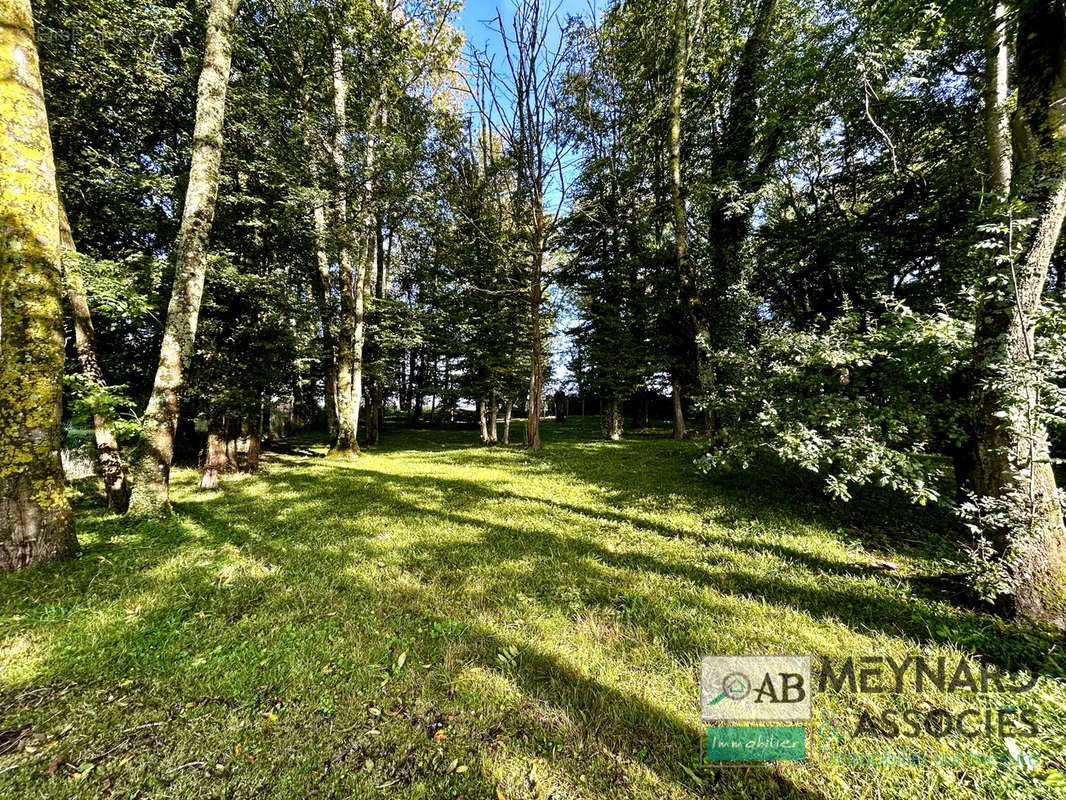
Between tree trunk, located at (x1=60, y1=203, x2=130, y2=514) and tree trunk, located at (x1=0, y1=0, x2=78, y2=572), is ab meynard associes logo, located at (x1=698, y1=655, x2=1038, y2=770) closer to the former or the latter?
tree trunk, located at (x1=0, y1=0, x2=78, y2=572)

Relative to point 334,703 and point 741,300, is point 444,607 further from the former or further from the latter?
point 741,300

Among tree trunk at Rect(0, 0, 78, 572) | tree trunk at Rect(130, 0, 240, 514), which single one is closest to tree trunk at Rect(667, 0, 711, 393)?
tree trunk at Rect(130, 0, 240, 514)

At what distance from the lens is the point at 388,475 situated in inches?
371

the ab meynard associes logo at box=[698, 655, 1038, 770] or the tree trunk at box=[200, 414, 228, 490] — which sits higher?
the tree trunk at box=[200, 414, 228, 490]

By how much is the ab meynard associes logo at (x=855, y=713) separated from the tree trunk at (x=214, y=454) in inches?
412

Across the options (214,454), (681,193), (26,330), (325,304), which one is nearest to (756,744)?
(26,330)

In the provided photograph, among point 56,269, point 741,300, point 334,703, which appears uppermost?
point 741,300

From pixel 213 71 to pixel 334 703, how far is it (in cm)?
998

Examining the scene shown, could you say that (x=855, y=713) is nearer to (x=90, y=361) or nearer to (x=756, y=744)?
(x=756, y=744)

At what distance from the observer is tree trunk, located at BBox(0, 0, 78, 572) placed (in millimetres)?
3713

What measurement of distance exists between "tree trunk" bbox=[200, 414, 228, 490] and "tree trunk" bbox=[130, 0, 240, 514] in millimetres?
2633

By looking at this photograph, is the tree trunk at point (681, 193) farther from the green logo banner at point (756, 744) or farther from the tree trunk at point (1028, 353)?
the green logo banner at point (756, 744)

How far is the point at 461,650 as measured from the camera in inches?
111

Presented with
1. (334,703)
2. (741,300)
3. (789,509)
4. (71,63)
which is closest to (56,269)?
(334,703)
